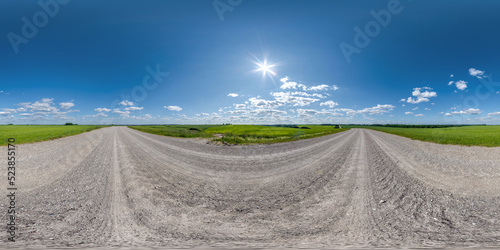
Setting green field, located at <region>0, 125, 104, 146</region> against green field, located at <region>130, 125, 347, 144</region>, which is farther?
green field, located at <region>130, 125, 347, 144</region>

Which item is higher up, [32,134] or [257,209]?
[32,134]

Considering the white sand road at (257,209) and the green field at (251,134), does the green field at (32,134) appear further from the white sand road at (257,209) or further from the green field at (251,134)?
the white sand road at (257,209)

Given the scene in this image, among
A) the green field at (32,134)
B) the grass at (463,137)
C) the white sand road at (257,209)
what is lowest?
the white sand road at (257,209)

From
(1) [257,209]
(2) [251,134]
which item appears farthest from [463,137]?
(1) [257,209]

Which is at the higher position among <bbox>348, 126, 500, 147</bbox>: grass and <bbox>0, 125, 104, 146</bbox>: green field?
<bbox>0, 125, 104, 146</bbox>: green field

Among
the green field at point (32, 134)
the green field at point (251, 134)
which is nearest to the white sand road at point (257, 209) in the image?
the green field at point (251, 134)

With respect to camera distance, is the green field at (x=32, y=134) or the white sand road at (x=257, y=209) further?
the green field at (x=32, y=134)

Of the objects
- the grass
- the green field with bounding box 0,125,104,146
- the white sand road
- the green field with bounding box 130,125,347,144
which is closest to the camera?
the white sand road

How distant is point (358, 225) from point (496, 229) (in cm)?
301

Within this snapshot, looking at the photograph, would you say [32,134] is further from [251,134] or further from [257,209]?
[257,209]

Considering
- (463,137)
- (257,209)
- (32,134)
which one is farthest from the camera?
(32,134)

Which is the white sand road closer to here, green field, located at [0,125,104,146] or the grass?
the grass

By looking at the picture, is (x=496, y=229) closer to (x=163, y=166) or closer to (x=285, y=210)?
(x=285, y=210)

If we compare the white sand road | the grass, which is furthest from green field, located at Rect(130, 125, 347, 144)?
the grass
